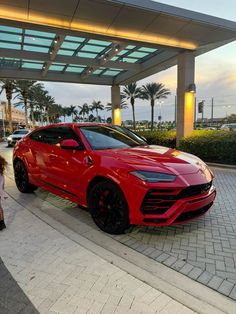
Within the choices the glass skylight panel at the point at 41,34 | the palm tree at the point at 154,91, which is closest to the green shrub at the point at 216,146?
the glass skylight panel at the point at 41,34

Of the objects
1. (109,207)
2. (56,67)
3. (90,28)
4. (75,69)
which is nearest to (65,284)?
(109,207)

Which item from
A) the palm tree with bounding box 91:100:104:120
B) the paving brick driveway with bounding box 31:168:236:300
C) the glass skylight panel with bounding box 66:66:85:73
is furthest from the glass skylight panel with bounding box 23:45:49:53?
the palm tree with bounding box 91:100:104:120

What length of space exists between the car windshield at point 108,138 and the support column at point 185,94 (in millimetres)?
7654

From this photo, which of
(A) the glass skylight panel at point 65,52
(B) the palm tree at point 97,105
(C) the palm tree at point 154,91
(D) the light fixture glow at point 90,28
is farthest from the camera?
(B) the palm tree at point 97,105

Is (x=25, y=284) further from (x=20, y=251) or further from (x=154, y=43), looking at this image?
(x=154, y=43)

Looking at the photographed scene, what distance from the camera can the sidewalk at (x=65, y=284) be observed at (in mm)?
2266

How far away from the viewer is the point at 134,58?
48.6 feet

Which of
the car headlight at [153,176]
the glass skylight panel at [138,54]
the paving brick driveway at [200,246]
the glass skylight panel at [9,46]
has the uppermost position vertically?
the glass skylight panel at [9,46]

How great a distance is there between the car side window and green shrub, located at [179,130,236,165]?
20.8ft

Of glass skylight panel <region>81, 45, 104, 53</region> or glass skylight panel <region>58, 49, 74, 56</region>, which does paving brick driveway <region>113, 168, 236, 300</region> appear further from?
glass skylight panel <region>58, 49, 74, 56</region>

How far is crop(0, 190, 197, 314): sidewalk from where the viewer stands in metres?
2.27

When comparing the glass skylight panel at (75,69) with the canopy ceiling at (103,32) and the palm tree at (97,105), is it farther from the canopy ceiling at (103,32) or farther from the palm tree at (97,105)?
the palm tree at (97,105)

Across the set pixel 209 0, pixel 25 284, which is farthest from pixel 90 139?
pixel 209 0

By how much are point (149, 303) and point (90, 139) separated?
266cm
